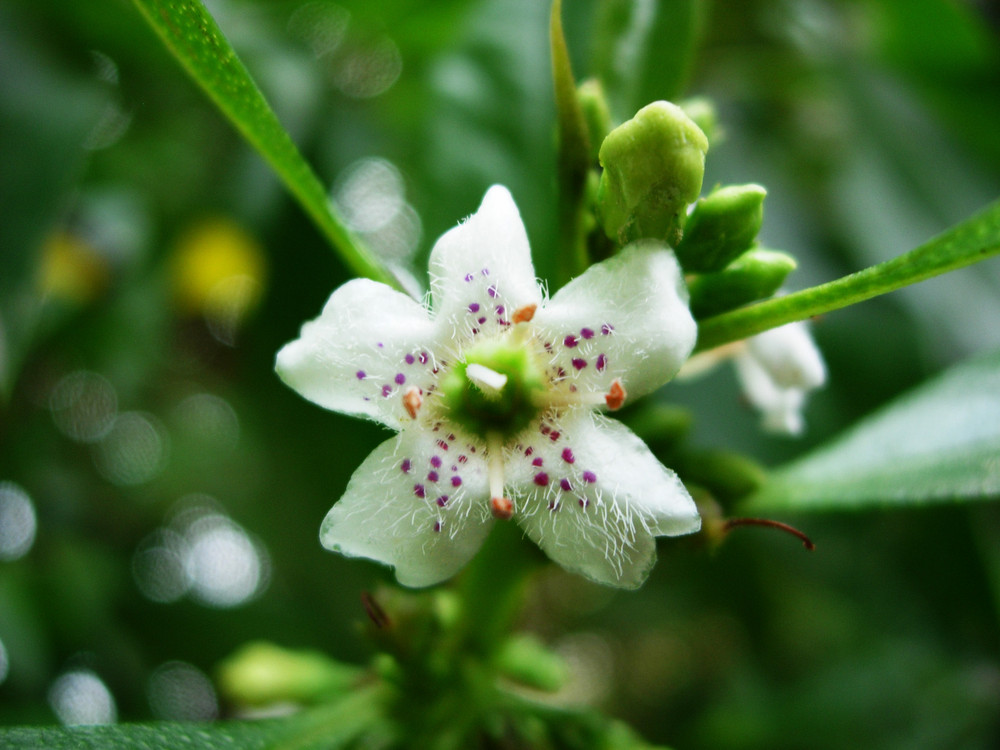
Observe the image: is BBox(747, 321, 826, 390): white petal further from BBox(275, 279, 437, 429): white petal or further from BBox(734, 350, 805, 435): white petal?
BBox(275, 279, 437, 429): white petal

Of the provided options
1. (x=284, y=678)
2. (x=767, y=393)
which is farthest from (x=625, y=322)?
(x=284, y=678)

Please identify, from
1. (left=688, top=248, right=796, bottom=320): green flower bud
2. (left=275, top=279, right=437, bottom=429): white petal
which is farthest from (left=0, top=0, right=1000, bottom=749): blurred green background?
(left=275, top=279, right=437, bottom=429): white petal

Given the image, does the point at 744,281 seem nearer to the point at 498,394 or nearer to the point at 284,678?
the point at 498,394

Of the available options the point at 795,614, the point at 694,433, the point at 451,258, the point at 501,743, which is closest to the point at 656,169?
the point at 451,258

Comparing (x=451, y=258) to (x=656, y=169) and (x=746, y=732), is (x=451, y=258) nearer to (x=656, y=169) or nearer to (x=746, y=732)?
(x=656, y=169)

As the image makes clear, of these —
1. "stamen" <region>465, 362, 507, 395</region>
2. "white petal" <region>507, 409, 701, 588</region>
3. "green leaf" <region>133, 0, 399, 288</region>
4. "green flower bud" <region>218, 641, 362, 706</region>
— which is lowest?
"green flower bud" <region>218, 641, 362, 706</region>

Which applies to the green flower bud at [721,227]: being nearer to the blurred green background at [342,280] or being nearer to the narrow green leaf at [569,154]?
the narrow green leaf at [569,154]

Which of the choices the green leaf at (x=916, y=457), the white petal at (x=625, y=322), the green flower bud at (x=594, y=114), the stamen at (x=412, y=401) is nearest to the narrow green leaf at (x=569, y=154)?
the green flower bud at (x=594, y=114)
